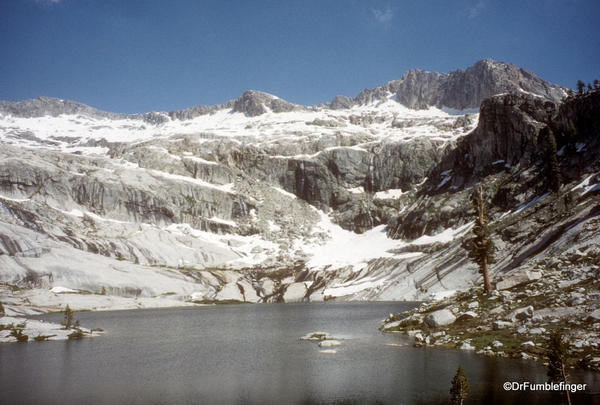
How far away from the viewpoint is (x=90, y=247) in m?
194

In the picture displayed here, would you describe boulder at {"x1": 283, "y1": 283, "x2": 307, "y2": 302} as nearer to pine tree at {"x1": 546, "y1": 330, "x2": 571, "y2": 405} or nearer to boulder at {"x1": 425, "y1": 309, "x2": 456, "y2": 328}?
boulder at {"x1": 425, "y1": 309, "x2": 456, "y2": 328}

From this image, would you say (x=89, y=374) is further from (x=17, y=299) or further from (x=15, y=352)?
(x=17, y=299)

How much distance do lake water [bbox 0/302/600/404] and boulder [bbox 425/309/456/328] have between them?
433cm

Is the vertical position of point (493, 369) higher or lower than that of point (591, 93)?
lower

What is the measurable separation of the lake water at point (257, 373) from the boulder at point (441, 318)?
4.33 meters

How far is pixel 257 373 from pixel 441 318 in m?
24.0

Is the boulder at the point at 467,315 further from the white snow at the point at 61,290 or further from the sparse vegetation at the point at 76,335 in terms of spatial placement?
the white snow at the point at 61,290

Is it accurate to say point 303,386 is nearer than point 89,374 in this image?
Yes

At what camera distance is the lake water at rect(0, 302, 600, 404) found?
32.3m

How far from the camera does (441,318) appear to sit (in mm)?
51594

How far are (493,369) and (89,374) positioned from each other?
40.6 metres

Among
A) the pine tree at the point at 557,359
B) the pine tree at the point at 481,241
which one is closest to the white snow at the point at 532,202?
the pine tree at the point at 481,241

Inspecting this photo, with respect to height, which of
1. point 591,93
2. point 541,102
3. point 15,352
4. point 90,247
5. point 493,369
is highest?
point 541,102

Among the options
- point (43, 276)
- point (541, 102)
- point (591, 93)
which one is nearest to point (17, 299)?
Answer: point (43, 276)
